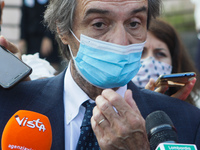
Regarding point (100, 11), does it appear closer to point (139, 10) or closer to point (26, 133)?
point (139, 10)

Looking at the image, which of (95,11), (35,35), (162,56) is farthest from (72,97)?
(35,35)

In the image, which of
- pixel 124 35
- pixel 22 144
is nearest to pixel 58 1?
pixel 124 35

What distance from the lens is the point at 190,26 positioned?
10148 mm

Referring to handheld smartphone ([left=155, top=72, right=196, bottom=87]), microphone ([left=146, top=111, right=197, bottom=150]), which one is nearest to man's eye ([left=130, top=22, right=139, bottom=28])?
handheld smartphone ([left=155, top=72, right=196, bottom=87])

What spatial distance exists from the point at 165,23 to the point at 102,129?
8.18 ft

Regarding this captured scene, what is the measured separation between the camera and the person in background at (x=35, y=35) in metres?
6.41

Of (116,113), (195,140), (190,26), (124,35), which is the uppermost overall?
(124,35)

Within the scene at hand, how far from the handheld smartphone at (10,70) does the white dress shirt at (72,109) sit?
15.0 inches

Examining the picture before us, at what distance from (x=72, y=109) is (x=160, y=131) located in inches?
39.7

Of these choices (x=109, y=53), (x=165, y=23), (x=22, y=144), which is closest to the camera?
(x=22, y=144)

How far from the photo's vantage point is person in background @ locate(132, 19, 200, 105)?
388 cm

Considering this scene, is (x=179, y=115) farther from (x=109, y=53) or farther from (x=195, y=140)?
(x=109, y=53)

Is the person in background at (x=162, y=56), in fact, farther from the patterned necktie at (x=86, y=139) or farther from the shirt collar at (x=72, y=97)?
the patterned necktie at (x=86, y=139)

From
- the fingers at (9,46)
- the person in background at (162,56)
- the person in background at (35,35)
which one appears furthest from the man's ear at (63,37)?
the person in background at (35,35)
